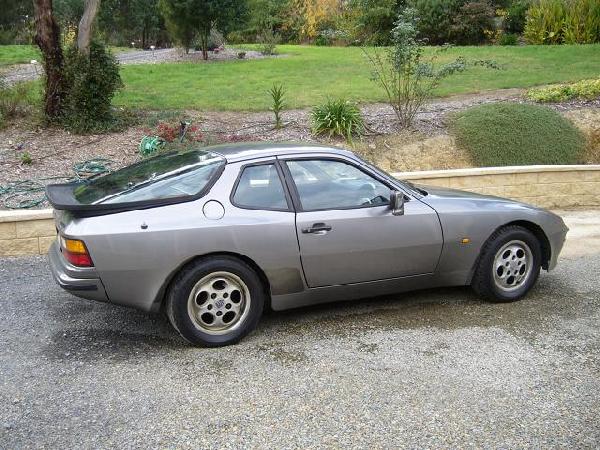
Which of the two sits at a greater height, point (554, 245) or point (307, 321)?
point (554, 245)

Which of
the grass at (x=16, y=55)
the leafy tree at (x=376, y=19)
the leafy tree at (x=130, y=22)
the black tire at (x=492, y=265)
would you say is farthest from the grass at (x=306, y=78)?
the leafy tree at (x=130, y=22)

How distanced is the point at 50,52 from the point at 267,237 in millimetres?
7488

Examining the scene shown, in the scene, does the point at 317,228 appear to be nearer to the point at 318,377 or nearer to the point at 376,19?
the point at 318,377

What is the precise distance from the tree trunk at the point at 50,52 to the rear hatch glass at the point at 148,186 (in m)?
5.98

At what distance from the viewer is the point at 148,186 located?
Result: 15.9 ft

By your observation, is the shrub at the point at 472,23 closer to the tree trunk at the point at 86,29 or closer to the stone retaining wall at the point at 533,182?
the stone retaining wall at the point at 533,182

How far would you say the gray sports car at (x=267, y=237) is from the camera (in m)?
4.55

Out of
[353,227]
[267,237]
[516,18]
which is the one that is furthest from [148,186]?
[516,18]

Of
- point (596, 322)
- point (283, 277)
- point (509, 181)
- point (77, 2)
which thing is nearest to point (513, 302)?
point (596, 322)

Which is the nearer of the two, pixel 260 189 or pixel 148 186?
pixel 148 186

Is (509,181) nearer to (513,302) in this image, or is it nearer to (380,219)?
(513,302)

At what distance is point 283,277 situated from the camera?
492cm

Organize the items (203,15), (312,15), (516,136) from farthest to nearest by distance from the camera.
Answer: (312,15), (203,15), (516,136)

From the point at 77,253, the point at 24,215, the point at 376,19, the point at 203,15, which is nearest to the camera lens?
the point at 77,253
